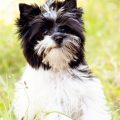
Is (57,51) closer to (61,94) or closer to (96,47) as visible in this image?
(61,94)

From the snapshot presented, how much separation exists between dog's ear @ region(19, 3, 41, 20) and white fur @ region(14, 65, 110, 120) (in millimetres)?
517

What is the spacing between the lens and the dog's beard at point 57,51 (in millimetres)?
6504

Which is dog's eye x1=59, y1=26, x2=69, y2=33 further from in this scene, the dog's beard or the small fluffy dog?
the dog's beard

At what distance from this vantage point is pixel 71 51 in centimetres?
663

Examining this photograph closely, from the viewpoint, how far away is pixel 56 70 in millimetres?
6883

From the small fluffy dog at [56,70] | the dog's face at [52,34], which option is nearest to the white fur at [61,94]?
the small fluffy dog at [56,70]

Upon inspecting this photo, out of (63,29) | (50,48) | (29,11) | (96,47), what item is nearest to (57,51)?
(50,48)

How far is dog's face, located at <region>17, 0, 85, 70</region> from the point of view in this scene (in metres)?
6.53

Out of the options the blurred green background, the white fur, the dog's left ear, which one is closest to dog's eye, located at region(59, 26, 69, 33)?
the dog's left ear

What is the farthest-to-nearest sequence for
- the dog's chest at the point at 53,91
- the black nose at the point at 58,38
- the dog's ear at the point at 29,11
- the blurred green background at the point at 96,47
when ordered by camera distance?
1. the blurred green background at the point at 96,47
2. the dog's chest at the point at 53,91
3. the dog's ear at the point at 29,11
4. the black nose at the point at 58,38

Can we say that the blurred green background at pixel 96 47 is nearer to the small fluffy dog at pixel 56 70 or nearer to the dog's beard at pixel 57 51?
the small fluffy dog at pixel 56 70

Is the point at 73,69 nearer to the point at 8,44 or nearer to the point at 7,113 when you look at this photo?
the point at 7,113

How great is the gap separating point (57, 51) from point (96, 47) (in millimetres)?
4672

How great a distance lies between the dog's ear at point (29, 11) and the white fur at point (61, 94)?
0.52 m
